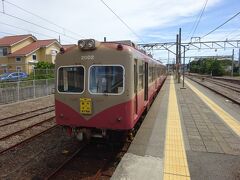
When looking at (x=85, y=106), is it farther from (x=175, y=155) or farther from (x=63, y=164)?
(x=175, y=155)

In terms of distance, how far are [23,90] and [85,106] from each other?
41.2ft

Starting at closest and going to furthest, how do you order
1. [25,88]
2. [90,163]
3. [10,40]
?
1. [90,163]
2. [25,88]
3. [10,40]

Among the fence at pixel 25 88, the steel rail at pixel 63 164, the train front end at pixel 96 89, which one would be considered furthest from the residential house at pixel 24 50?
the train front end at pixel 96 89

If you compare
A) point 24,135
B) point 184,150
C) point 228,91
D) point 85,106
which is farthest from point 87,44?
point 228,91

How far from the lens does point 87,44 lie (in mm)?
6320

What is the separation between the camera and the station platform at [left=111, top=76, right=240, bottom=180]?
5188 mm

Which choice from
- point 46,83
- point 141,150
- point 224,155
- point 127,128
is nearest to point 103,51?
point 127,128

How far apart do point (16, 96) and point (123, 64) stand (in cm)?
1283

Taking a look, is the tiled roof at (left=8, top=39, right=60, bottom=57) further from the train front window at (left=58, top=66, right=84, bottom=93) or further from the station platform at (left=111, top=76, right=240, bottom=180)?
the train front window at (left=58, top=66, right=84, bottom=93)

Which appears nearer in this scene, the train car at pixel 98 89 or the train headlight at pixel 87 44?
the train car at pixel 98 89

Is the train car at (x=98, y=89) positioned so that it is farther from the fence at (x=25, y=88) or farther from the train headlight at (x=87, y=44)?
the fence at (x=25, y=88)

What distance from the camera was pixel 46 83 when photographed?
20.5 meters

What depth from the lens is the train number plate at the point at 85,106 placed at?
6301mm

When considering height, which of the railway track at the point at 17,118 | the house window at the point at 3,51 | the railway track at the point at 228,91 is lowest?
the railway track at the point at 17,118
